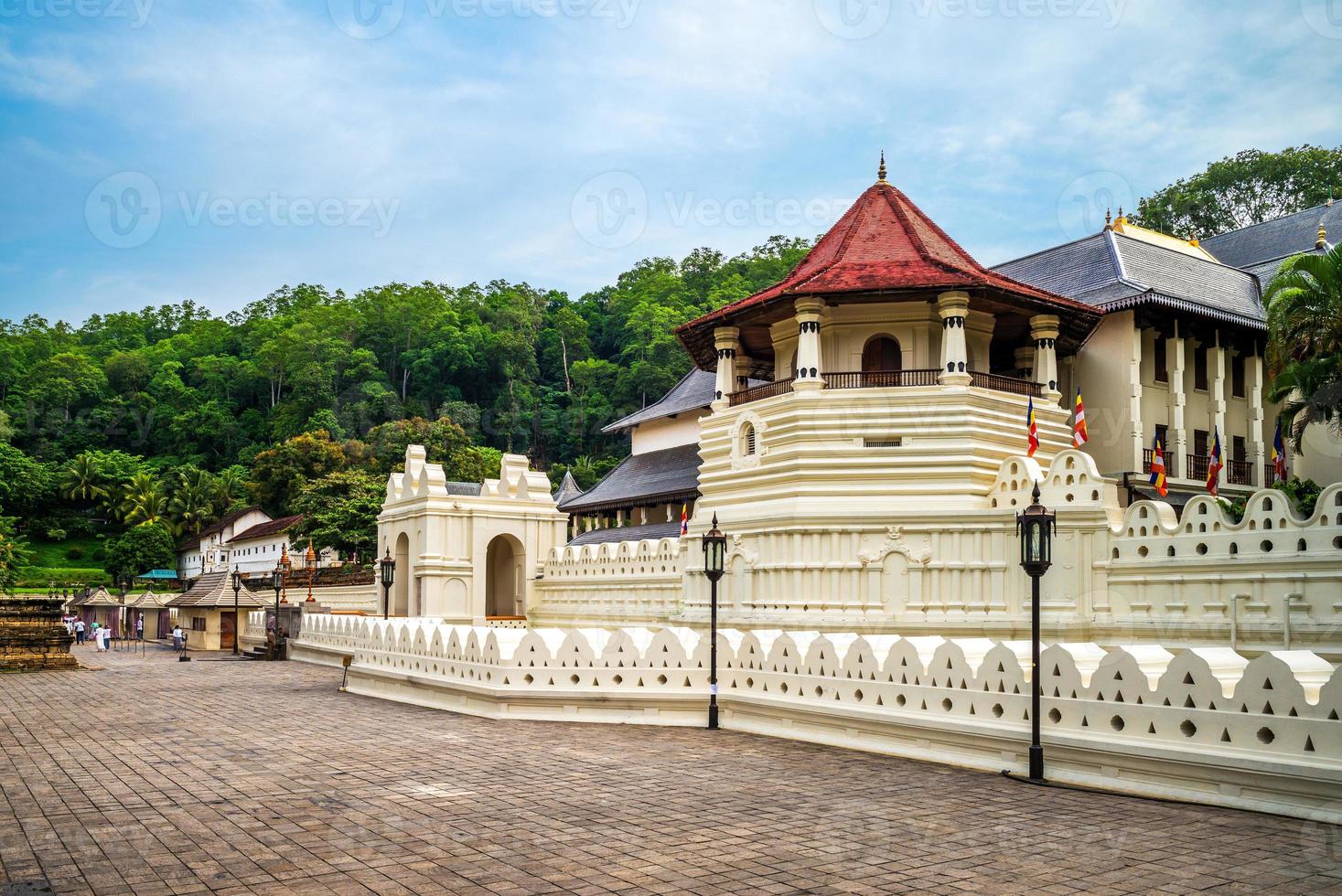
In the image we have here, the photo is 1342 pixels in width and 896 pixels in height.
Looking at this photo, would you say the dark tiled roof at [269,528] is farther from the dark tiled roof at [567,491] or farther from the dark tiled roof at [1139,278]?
the dark tiled roof at [1139,278]

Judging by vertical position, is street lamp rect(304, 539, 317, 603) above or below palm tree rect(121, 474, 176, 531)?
below

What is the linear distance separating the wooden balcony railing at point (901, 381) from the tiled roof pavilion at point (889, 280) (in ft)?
5.42

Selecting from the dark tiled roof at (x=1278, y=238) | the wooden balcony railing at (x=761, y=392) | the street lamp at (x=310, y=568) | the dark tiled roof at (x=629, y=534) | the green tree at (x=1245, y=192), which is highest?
the green tree at (x=1245, y=192)

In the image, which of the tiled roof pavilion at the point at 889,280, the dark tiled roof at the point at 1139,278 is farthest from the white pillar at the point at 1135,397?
the tiled roof pavilion at the point at 889,280

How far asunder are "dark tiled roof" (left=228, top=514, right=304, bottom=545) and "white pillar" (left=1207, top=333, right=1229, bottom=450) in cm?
4664

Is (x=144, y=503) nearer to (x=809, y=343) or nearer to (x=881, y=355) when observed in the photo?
(x=809, y=343)

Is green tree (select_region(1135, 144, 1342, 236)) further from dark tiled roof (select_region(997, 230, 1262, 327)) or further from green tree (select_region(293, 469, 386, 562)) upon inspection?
green tree (select_region(293, 469, 386, 562))

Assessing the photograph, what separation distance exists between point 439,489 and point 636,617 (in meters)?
9.01

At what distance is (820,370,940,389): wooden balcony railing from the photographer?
80.8ft

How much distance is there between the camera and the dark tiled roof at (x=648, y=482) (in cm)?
3981

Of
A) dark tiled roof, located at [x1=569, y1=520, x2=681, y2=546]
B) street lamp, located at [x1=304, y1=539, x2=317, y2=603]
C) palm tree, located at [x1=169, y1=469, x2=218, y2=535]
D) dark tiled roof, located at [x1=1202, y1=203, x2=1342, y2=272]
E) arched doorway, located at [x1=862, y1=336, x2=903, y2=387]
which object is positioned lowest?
street lamp, located at [x1=304, y1=539, x2=317, y2=603]

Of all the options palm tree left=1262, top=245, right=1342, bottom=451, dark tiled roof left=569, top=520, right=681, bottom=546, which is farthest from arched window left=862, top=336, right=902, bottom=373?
dark tiled roof left=569, top=520, right=681, bottom=546

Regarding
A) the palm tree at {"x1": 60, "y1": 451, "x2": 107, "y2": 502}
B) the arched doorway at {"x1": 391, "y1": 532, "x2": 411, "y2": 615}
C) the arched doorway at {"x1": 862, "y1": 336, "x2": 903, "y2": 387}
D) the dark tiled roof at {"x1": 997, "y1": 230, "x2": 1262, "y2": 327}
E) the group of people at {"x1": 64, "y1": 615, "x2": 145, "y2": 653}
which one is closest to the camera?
the arched doorway at {"x1": 862, "y1": 336, "x2": 903, "y2": 387}

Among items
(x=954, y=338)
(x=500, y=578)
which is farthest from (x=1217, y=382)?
(x=500, y=578)
